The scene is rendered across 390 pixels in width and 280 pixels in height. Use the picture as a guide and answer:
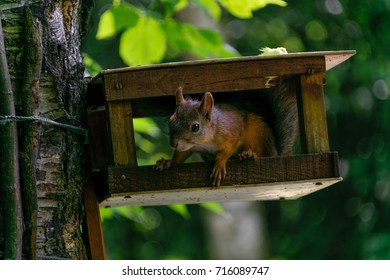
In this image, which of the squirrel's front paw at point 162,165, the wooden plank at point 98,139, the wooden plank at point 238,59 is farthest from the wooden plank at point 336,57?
the wooden plank at point 98,139

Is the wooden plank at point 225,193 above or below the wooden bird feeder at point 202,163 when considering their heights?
below

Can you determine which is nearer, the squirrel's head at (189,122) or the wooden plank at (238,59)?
the wooden plank at (238,59)

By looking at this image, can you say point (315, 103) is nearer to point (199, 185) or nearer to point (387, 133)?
point (199, 185)

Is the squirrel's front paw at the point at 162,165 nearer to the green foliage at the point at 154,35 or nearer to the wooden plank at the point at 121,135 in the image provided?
the wooden plank at the point at 121,135

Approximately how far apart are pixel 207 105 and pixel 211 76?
0.49 ft

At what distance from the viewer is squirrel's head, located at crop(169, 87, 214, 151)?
2613 millimetres

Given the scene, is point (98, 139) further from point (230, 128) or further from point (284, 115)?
point (284, 115)

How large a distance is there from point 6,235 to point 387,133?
468cm

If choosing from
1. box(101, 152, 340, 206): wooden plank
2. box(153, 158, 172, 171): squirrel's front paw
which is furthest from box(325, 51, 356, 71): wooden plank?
box(153, 158, 172, 171): squirrel's front paw

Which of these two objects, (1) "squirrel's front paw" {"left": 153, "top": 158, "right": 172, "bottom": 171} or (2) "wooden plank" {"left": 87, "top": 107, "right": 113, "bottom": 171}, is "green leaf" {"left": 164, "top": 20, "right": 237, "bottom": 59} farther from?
(1) "squirrel's front paw" {"left": 153, "top": 158, "right": 172, "bottom": 171}

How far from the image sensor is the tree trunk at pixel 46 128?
231 cm

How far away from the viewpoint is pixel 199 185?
96.0 inches

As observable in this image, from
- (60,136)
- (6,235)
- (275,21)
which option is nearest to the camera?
(6,235)

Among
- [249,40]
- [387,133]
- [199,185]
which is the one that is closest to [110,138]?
[199,185]
